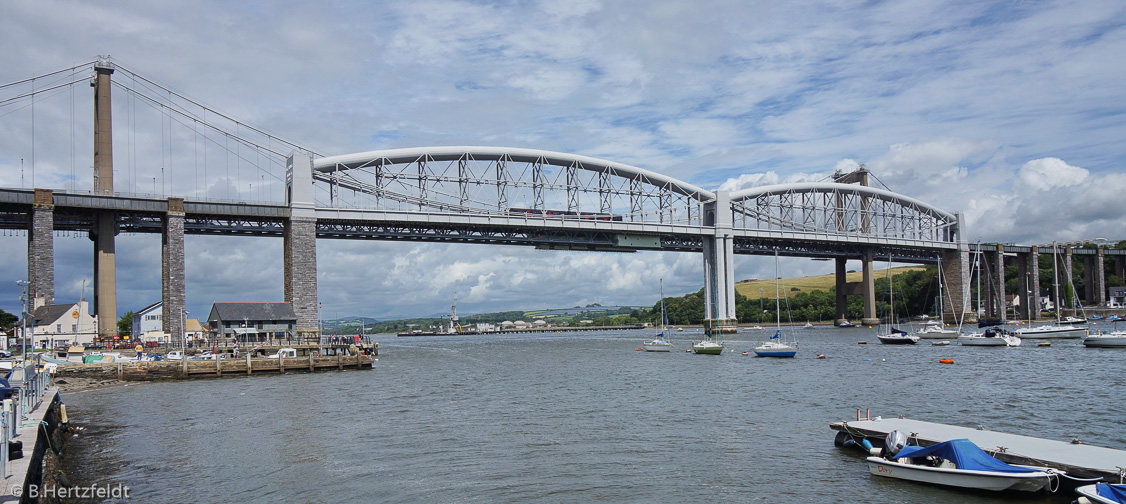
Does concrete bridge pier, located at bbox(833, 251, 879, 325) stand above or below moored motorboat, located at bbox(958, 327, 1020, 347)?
above

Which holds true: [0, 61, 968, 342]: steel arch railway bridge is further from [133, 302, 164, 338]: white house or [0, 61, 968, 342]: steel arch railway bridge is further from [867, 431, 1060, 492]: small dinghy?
[867, 431, 1060, 492]: small dinghy

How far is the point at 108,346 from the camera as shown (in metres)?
69.1

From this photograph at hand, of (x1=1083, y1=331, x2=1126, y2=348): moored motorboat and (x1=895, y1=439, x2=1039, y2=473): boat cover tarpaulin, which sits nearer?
(x1=895, y1=439, x2=1039, y2=473): boat cover tarpaulin

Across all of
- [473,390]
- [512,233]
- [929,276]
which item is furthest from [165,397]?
[929,276]

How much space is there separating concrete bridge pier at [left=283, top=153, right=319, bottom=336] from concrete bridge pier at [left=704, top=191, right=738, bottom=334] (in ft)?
188

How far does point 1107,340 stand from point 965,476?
205 ft

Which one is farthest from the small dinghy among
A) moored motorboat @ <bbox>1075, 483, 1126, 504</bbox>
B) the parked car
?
the parked car

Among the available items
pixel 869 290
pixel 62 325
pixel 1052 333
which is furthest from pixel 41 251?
pixel 869 290

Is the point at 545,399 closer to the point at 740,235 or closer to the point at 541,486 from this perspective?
the point at 541,486

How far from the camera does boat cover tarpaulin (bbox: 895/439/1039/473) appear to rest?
17797mm

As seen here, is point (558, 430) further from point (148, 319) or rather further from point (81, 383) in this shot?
point (148, 319)

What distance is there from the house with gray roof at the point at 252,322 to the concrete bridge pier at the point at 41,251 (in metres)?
14.4

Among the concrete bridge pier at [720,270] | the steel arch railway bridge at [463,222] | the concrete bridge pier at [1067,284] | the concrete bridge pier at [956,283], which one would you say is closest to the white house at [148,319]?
the steel arch railway bridge at [463,222]

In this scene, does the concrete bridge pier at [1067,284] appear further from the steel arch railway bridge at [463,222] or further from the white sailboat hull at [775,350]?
the white sailboat hull at [775,350]
